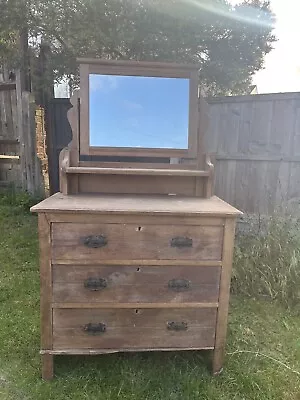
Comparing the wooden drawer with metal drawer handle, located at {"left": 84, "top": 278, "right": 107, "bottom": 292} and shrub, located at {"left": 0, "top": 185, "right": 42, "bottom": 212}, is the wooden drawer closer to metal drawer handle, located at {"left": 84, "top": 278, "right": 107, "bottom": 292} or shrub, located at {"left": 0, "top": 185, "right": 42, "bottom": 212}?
metal drawer handle, located at {"left": 84, "top": 278, "right": 107, "bottom": 292}

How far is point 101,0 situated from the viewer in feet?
10.4

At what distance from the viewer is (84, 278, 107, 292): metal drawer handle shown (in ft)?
5.21

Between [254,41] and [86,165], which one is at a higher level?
[254,41]

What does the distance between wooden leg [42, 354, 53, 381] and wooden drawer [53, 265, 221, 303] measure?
32 cm

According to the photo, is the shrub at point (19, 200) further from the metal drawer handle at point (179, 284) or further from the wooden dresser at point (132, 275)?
the metal drawer handle at point (179, 284)

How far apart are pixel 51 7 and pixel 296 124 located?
2560 millimetres

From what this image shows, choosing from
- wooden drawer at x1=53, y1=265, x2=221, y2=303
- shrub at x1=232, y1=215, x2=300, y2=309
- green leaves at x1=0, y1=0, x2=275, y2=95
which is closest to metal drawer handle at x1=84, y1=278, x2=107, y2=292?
wooden drawer at x1=53, y1=265, x2=221, y2=303

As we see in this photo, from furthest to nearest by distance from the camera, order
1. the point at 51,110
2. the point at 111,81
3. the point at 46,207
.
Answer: the point at 51,110 → the point at 111,81 → the point at 46,207

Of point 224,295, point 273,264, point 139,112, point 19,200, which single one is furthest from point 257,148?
point 19,200

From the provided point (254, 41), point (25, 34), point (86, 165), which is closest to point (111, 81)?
point (86, 165)

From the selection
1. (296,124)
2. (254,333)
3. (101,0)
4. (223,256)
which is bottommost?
(254,333)

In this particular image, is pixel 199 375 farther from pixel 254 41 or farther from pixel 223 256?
pixel 254 41

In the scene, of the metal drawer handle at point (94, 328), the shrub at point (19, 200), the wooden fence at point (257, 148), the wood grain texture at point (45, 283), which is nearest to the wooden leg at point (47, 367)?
the wood grain texture at point (45, 283)

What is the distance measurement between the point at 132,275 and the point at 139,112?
89 cm
